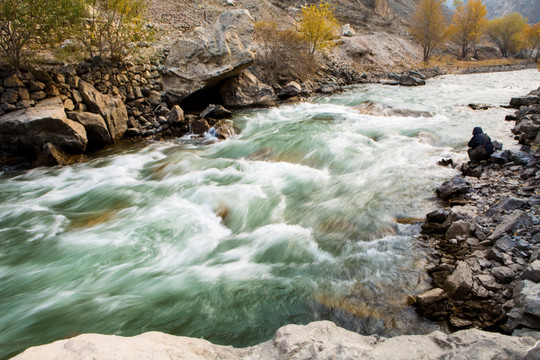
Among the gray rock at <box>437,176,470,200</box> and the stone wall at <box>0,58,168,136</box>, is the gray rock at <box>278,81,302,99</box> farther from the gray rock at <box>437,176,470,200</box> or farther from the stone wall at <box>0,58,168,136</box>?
the gray rock at <box>437,176,470,200</box>

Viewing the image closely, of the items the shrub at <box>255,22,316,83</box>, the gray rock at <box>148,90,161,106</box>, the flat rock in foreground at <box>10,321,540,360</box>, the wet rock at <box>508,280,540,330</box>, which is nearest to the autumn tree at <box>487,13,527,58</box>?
the shrub at <box>255,22,316,83</box>

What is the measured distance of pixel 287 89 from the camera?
19016mm

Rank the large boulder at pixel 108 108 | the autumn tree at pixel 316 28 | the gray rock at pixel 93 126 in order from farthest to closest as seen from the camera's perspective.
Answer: the autumn tree at pixel 316 28 → the large boulder at pixel 108 108 → the gray rock at pixel 93 126

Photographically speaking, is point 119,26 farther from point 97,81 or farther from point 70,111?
point 70,111

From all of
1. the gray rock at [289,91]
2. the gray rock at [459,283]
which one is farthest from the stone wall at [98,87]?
the gray rock at [459,283]

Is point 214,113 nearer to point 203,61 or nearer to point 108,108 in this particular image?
point 203,61

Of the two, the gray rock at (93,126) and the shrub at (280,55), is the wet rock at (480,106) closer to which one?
the shrub at (280,55)

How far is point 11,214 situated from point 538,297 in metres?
10.1

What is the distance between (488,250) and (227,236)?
4470 mm

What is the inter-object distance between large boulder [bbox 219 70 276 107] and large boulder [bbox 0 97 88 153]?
8.17m

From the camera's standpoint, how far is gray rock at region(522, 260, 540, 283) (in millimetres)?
3488

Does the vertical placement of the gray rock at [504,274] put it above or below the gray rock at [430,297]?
above

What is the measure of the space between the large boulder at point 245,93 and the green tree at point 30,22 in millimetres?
7385

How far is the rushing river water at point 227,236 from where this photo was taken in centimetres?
422
